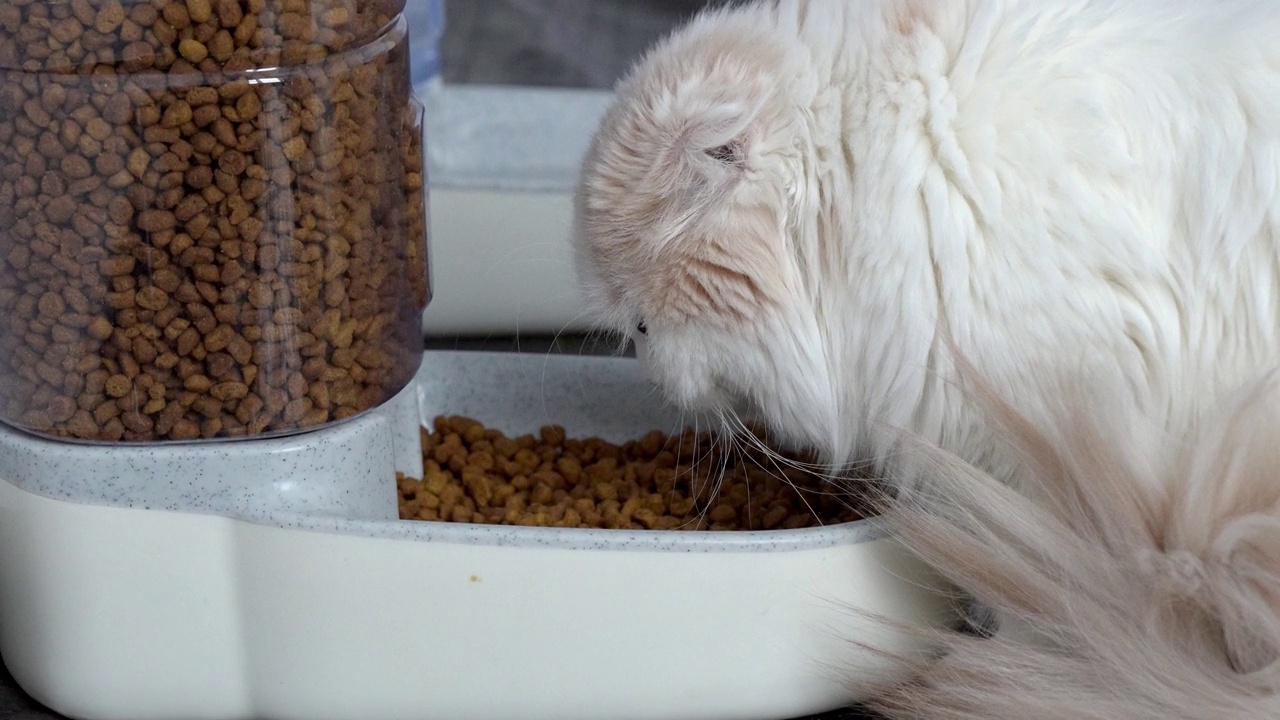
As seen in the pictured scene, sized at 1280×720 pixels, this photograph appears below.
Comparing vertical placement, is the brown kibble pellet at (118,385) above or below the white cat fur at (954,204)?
below

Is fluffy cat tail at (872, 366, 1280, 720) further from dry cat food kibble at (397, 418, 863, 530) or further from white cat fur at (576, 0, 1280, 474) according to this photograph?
dry cat food kibble at (397, 418, 863, 530)

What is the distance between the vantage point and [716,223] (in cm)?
88

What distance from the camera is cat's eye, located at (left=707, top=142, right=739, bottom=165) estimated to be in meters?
0.87

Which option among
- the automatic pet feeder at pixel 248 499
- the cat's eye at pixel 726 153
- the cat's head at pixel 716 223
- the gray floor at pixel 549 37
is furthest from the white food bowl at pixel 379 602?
the gray floor at pixel 549 37

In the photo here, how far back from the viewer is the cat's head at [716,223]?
0.87 metres

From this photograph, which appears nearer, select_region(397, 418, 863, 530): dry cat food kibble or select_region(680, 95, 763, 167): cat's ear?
select_region(680, 95, 763, 167): cat's ear

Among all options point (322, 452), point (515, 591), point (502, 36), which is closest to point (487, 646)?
point (515, 591)

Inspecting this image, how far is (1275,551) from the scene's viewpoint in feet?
2.47

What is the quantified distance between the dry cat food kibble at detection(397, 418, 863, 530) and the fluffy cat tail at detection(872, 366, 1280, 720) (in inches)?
8.8

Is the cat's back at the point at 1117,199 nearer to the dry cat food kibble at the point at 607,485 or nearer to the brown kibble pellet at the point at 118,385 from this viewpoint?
the dry cat food kibble at the point at 607,485

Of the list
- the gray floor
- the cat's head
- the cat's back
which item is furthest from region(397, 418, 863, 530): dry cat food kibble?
the gray floor

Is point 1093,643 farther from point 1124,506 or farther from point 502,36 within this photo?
point 502,36

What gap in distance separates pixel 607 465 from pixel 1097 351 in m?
0.49

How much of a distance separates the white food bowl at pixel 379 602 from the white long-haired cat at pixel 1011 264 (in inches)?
3.6
